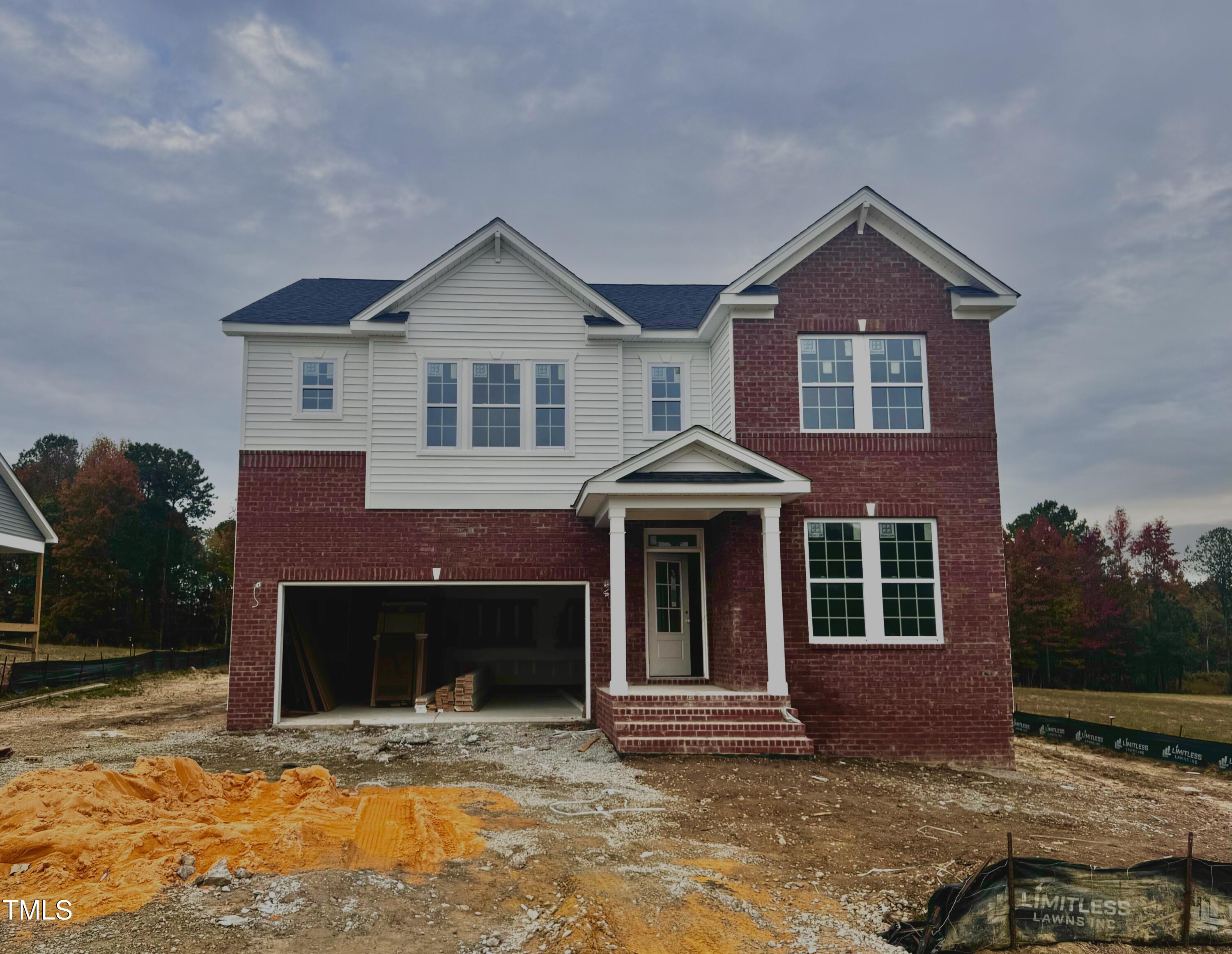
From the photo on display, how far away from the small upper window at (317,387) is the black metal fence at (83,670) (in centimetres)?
858

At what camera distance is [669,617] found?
14570mm

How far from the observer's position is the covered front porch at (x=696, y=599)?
37.6ft

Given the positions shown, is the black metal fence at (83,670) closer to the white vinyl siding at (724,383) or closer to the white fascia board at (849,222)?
the white vinyl siding at (724,383)

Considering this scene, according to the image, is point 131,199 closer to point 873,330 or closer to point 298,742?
point 298,742

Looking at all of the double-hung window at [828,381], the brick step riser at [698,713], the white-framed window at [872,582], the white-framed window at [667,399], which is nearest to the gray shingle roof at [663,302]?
the white-framed window at [667,399]

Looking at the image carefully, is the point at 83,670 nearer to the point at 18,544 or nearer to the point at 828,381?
the point at 18,544

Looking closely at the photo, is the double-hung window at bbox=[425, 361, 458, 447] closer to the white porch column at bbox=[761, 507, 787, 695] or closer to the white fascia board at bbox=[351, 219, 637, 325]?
the white fascia board at bbox=[351, 219, 637, 325]

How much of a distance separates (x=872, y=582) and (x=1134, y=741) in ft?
20.6

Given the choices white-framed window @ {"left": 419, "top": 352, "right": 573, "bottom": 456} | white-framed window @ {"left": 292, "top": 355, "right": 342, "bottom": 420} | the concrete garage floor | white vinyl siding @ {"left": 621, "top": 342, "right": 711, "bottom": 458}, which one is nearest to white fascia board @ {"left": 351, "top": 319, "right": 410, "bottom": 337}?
white-framed window @ {"left": 419, "top": 352, "right": 573, "bottom": 456}

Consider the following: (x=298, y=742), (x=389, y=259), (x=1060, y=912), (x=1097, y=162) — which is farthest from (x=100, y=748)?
(x=389, y=259)

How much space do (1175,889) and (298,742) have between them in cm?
1118

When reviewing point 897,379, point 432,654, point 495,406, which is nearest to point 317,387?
point 495,406

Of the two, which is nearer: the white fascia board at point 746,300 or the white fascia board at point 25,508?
the white fascia board at point 746,300

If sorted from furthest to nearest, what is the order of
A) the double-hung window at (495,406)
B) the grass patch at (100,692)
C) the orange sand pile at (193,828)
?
the grass patch at (100,692)
the double-hung window at (495,406)
the orange sand pile at (193,828)
